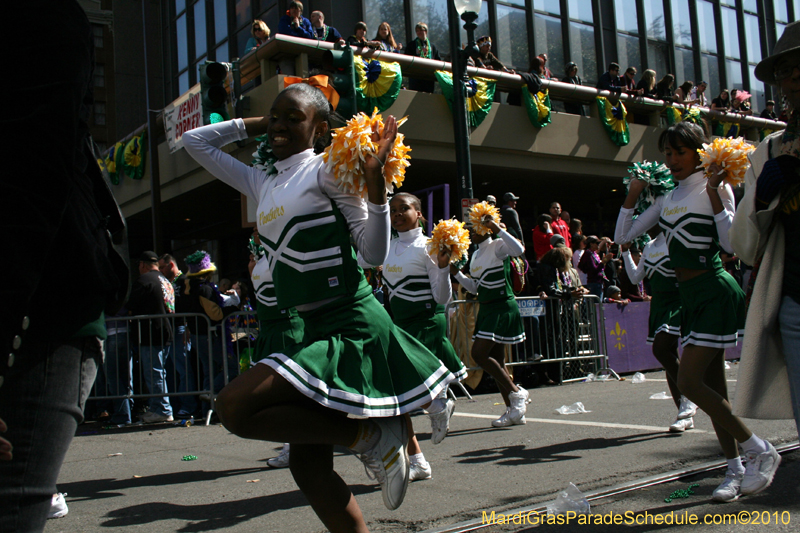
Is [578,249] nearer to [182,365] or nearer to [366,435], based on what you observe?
[182,365]

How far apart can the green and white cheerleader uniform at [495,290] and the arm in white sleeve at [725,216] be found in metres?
2.71

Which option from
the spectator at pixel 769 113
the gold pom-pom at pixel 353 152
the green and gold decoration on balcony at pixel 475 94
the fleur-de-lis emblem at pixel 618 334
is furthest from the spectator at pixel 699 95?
the gold pom-pom at pixel 353 152

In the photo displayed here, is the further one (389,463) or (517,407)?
(517,407)

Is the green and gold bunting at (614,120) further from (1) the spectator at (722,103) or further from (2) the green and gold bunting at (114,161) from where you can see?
(2) the green and gold bunting at (114,161)

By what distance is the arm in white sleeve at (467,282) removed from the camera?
283 inches

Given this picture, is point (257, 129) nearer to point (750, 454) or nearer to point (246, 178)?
point (246, 178)

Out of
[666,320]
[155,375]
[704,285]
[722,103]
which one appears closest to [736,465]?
[704,285]

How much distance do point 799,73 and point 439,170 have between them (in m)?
13.3

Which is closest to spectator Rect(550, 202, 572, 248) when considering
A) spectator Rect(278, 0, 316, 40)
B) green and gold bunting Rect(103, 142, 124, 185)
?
spectator Rect(278, 0, 316, 40)

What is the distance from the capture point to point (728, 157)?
13.9 ft

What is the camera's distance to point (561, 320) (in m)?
10.9

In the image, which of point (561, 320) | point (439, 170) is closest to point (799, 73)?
point (561, 320)

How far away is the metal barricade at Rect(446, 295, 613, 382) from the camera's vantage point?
393 inches

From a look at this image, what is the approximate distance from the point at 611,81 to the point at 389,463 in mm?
16735
